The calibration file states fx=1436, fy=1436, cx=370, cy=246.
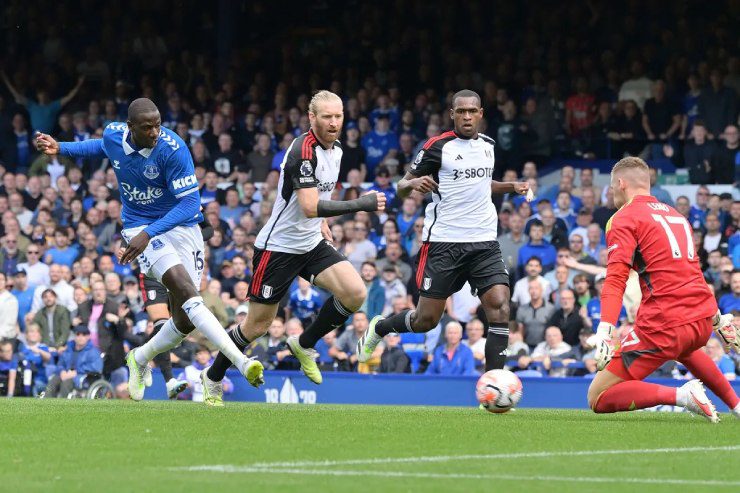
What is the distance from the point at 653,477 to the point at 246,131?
62.0ft

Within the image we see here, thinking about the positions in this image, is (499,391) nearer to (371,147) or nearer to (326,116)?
(326,116)

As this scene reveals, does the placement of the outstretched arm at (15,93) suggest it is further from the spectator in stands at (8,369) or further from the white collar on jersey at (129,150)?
the white collar on jersey at (129,150)

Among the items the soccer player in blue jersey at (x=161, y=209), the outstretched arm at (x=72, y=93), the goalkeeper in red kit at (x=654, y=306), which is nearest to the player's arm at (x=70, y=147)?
the soccer player in blue jersey at (x=161, y=209)

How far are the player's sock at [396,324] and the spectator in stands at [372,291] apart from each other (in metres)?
6.55

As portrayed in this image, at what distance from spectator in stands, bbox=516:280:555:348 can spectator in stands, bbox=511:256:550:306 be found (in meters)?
0.14

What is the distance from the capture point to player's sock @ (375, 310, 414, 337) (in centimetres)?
1275

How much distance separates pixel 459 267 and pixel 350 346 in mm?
6821

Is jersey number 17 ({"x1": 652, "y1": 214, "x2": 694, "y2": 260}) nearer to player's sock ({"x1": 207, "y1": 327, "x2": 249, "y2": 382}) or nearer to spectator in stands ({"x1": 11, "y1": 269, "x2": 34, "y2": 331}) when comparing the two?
player's sock ({"x1": 207, "y1": 327, "x2": 249, "y2": 382})

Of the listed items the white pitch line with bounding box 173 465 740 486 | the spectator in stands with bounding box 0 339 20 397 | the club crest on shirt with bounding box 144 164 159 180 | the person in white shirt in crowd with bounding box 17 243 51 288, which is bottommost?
the spectator in stands with bounding box 0 339 20 397

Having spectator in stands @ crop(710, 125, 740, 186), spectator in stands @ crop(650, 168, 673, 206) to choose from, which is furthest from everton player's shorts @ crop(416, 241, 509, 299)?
spectator in stands @ crop(710, 125, 740, 186)

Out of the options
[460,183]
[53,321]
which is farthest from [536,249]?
[460,183]

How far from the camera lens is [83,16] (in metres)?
30.7

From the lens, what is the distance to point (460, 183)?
483 inches

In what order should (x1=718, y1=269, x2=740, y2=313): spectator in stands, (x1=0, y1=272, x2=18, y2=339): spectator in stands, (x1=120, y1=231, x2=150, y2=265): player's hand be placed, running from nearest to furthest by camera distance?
(x1=120, y1=231, x2=150, y2=265): player's hand < (x1=718, y1=269, x2=740, y2=313): spectator in stands < (x1=0, y1=272, x2=18, y2=339): spectator in stands
